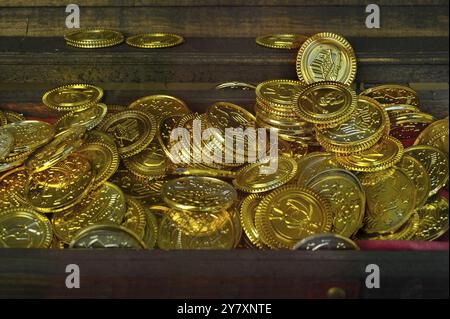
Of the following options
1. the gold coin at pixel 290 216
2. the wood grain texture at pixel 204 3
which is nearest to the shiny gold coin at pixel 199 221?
the gold coin at pixel 290 216

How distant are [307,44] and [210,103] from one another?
47 cm

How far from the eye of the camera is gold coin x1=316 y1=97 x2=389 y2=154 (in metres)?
2.00

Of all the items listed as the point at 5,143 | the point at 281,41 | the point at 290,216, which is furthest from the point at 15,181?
the point at 281,41

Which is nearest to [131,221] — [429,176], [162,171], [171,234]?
[171,234]

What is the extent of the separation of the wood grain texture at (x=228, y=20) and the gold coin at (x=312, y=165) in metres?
0.65

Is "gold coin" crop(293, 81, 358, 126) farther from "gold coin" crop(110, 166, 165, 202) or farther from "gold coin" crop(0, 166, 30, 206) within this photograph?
"gold coin" crop(0, 166, 30, 206)

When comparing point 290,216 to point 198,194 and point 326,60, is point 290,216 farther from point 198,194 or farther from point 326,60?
point 326,60

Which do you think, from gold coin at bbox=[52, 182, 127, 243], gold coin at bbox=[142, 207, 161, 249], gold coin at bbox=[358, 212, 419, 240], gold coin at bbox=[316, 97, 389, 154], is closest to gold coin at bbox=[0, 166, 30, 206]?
gold coin at bbox=[52, 182, 127, 243]

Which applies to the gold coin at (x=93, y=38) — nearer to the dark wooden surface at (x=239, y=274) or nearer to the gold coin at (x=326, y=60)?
the gold coin at (x=326, y=60)

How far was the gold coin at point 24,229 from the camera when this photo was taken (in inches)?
71.0

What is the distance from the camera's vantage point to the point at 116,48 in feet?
7.86

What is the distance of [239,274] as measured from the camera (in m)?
1.45
